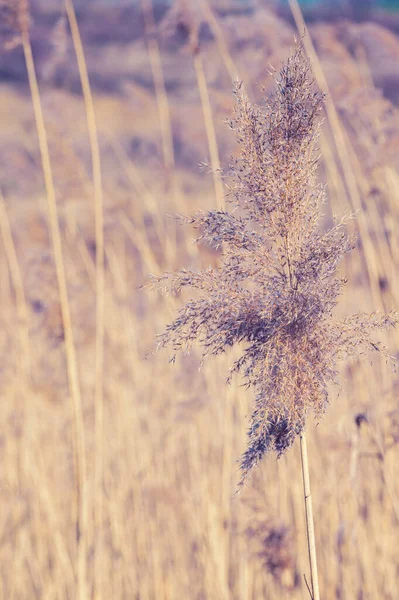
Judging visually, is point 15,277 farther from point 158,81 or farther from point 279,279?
point 279,279

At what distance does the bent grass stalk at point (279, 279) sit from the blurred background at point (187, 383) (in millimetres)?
697

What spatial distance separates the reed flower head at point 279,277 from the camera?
61cm

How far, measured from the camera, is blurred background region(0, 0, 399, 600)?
1528 mm

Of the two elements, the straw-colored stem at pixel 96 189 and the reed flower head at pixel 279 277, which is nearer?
the reed flower head at pixel 279 277

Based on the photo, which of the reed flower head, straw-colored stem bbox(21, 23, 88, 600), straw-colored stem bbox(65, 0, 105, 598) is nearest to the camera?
the reed flower head

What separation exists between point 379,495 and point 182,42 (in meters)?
1.63

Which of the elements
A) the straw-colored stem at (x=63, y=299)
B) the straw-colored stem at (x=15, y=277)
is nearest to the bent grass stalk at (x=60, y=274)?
the straw-colored stem at (x=63, y=299)

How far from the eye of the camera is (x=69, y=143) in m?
1.98

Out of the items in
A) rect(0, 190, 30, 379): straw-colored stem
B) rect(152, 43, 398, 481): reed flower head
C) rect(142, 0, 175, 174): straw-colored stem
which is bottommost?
rect(152, 43, 398, 481): reed flower head

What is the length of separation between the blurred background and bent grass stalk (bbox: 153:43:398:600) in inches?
27.4

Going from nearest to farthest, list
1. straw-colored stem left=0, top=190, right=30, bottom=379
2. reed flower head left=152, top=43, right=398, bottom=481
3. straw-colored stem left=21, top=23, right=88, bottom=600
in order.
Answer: reed flower head left=152, top=43, right=398, bottom=481
straw-colored stem left=21, top=23, right=88, bottom=600
straw-colored stem left=0, top=190, right=30, bottom=379

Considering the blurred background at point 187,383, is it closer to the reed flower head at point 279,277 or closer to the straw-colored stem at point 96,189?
the straw-colored stem at point 96,189

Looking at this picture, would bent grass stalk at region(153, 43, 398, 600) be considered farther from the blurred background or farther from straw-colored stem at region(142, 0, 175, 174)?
straw-colored stem at region(142, 0, 175, 174)

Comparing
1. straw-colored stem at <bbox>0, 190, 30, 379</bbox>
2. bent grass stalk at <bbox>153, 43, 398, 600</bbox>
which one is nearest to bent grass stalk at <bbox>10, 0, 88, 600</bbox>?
straw-colored stem at <bbox>0, 190, 30, 379</bbox>
